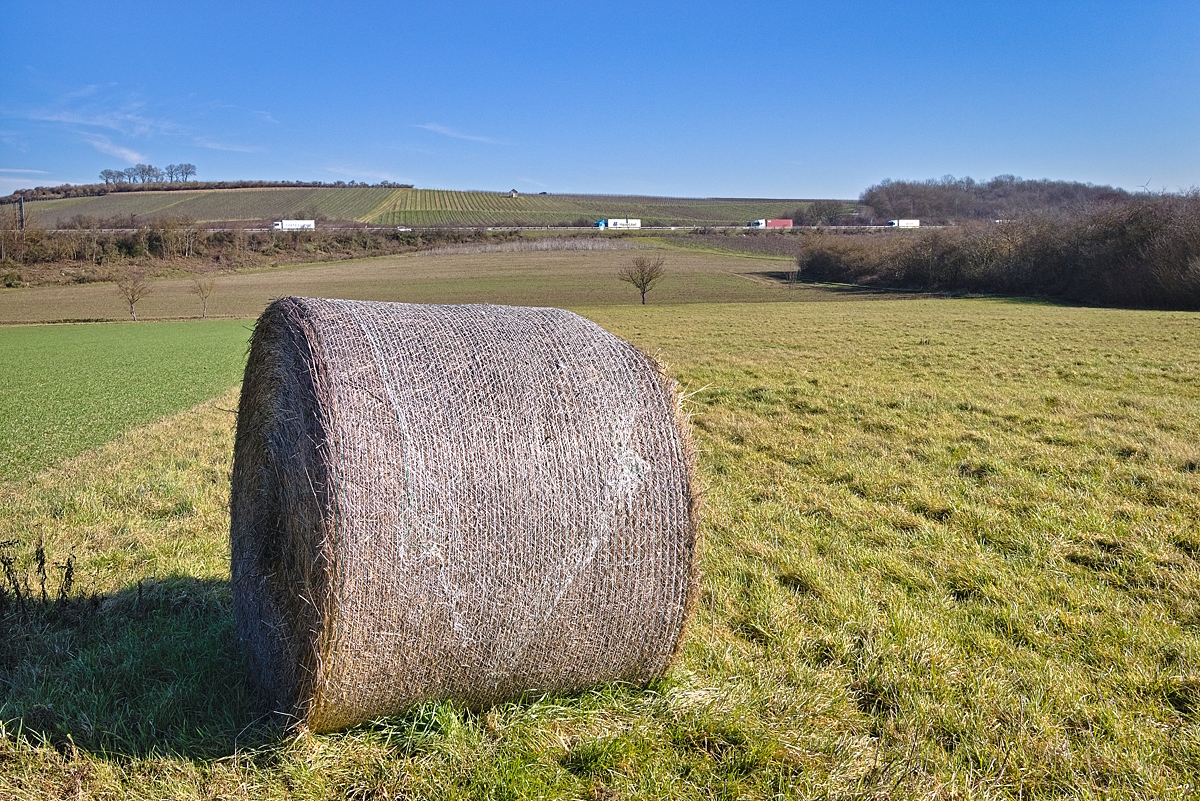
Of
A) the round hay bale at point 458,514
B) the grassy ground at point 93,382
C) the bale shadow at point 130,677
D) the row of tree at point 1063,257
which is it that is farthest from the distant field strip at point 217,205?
the round hay bale at point 458,514

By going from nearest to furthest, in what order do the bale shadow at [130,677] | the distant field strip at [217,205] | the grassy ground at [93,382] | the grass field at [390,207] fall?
the bale shadow at [130,677] < the grassy ground at [93,382] < the distant field strip at [217,205] < the grass field at [390,207]

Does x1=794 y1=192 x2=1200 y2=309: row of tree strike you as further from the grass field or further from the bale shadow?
the grass field

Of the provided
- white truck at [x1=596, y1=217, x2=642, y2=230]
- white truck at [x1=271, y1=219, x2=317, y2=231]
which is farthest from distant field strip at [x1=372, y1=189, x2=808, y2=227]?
white truck at [x1=271, y1=219, x2=317, y2=231]

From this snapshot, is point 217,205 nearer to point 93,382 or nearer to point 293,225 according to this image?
point 293,225

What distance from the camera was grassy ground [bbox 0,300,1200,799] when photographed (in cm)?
327

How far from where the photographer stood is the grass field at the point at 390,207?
105938 millimetres

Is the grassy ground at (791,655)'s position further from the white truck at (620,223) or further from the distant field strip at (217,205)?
the white truck at (620,223)

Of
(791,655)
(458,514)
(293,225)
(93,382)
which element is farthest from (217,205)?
(791,655)

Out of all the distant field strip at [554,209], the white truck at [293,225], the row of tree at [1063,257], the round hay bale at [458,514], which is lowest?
the round hay bale at [458,514]

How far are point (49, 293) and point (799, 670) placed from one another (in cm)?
7271

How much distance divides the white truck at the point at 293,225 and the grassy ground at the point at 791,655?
9283cm

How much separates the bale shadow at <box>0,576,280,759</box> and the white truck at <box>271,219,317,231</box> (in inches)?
3774

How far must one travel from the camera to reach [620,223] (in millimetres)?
123812

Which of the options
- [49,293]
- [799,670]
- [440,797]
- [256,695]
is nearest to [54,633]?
[256,695]
